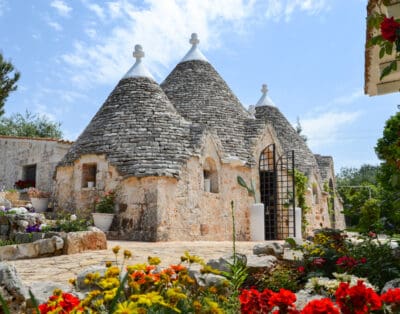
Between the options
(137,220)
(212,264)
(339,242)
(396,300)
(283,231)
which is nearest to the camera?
(396,300)

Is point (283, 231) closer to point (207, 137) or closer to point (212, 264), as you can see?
point (207, 137)

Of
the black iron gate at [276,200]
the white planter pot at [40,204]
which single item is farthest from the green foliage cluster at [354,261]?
the white planter pot at [40,204]

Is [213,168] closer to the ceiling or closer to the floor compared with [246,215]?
closer to the ceiling

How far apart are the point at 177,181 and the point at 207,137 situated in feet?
7.53

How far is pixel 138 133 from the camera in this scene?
1353 cm

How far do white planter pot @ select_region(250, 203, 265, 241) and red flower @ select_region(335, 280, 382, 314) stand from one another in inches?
509

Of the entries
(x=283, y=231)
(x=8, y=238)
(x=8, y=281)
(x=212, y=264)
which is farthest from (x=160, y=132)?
(x=8, y=281)

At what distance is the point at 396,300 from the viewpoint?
2.04 metres

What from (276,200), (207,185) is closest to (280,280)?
(207,185)

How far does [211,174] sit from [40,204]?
6.89 meters

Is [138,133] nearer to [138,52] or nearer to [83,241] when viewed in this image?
[138,52]

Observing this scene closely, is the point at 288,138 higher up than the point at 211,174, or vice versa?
the point at 288,138

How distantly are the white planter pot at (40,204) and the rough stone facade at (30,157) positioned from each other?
8.08 feet

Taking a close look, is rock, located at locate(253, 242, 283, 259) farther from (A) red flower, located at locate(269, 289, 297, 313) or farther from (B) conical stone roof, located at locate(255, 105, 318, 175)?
(B) conical stone roof, located at locate(255, 105, 318, 175)
